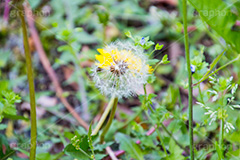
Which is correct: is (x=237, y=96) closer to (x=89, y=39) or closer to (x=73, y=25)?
(x=89, y=39)

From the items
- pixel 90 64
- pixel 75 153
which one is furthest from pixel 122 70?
pixel 90 64

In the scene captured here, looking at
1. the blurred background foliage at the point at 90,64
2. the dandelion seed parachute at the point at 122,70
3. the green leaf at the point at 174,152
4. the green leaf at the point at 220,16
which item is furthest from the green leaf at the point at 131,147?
the green leaf at the point at 220,16

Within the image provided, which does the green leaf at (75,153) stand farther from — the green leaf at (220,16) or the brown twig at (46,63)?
the brown twig at (46,63)

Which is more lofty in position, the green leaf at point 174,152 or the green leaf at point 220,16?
the green leaf at point 220,16

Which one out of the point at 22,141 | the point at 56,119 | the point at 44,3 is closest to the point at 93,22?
the point at 44,3

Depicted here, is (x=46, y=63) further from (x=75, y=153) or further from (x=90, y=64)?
(x=75, y=153)
